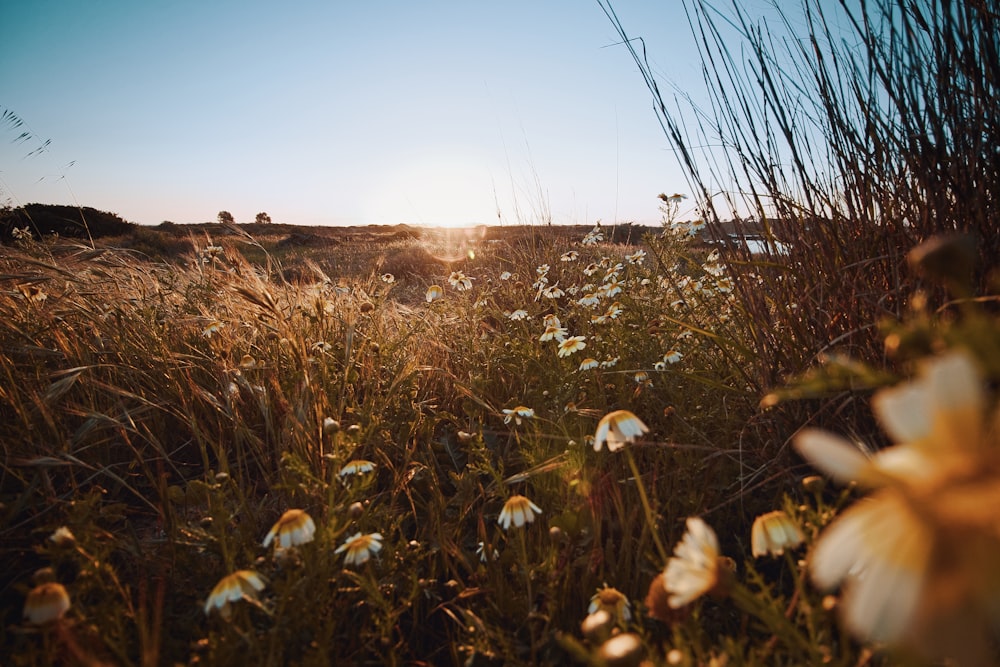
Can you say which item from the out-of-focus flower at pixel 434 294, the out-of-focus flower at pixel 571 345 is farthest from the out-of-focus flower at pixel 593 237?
the out-of-focus flower at pixel 571 345

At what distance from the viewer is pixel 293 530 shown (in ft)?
3.41

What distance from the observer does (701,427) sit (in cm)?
180

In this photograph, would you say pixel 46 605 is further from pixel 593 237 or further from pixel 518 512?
pixel 593 237

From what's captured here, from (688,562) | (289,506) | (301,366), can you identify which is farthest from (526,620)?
(301,366)

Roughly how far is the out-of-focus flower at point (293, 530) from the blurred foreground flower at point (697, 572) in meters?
0.73

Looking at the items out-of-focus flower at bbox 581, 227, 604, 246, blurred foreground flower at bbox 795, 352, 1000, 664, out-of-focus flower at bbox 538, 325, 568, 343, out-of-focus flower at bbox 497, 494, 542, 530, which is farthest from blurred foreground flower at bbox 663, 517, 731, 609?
out-of-focus flower at bbox 581, 227, 604, 246

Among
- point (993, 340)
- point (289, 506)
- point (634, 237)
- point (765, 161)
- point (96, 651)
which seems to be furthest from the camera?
point (634, 237)

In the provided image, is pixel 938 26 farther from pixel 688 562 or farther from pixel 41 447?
pixel 41 447

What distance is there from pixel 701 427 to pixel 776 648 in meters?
0.86

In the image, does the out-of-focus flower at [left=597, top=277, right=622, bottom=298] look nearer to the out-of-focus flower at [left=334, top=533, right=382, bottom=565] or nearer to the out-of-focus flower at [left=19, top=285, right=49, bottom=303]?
the out-of-focus flower at [left=334, top=533, right=382, bottom=565]

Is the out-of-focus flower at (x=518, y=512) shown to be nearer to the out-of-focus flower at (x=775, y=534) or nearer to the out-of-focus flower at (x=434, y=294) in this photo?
the out-of-focus flower at (x=775, y=534)

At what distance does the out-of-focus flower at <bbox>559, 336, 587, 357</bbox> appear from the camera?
2174 millimetres

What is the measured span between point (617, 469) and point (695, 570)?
1073 mm

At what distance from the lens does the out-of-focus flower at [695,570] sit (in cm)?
59
